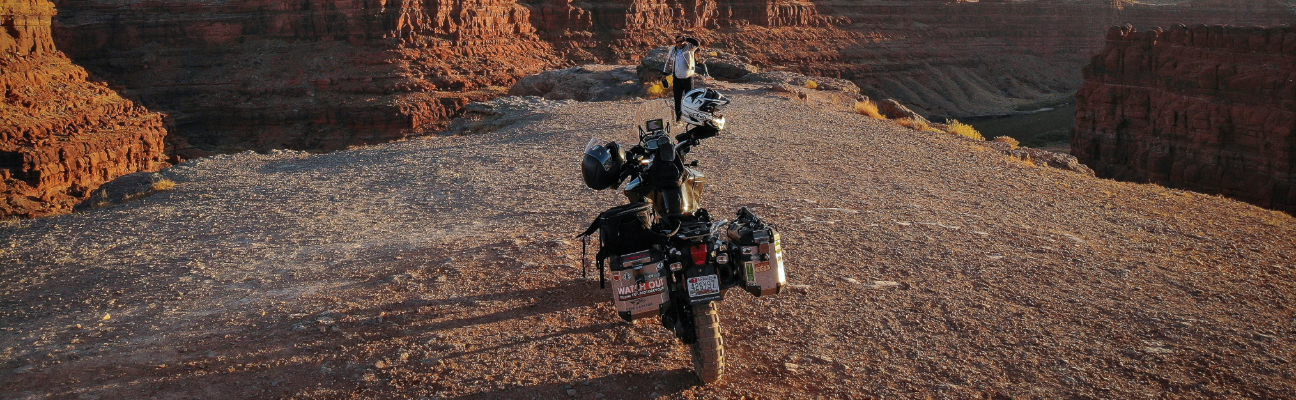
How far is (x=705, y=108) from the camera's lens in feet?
17.1

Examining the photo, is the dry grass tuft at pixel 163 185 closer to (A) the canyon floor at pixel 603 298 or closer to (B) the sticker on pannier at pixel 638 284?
(A) the canyon floor at pixel 603 298

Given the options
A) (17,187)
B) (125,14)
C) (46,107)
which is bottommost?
(17,187)

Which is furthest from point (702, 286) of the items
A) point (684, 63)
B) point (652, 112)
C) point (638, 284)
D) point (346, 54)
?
point (346, 54)

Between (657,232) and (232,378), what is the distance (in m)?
2.41

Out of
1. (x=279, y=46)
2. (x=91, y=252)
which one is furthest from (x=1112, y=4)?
(x=91, y=252)

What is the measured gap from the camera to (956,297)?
248 inches

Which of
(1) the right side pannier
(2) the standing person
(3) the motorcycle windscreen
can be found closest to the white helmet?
(1) the right side pannier

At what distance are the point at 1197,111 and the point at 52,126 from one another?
34529 millimetres

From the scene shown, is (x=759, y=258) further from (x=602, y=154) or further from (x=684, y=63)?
(x=684, y=63)

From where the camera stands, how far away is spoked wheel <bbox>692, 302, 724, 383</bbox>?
472 centimetres

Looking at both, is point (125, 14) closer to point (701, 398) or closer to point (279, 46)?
point (279, 46)

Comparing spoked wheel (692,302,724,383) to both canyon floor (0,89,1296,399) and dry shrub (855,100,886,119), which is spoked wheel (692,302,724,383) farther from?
dry shrub (855,100,886,119)

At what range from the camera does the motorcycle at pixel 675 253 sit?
186 inches

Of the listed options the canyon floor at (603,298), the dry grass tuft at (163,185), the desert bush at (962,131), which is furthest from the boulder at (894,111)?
the dry grass tuft at (163,185)
